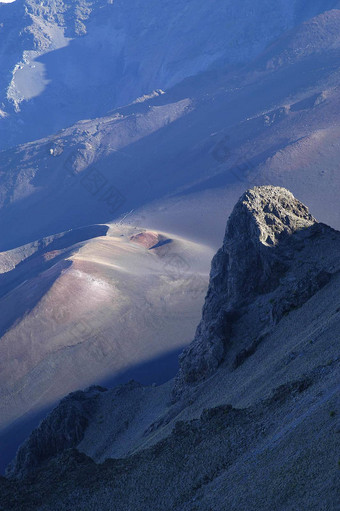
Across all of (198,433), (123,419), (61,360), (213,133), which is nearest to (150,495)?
(198,433)

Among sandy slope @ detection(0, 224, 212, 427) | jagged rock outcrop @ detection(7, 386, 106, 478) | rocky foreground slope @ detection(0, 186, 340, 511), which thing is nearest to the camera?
rocky foreground slope @ detection(0, 186, 340, 511)

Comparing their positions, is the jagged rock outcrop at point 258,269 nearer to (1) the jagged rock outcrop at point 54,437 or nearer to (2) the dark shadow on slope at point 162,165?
(1) the jagged rock outcrop at point 54,437

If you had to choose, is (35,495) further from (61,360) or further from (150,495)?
(61,360)

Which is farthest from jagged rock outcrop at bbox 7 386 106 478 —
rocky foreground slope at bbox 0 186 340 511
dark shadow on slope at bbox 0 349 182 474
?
dark shadow on slope at bbox 0 349 182 474

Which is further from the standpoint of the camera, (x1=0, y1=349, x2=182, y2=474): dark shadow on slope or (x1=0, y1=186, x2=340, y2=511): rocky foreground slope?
(x1=0, y1=349, x2=182, y2=474): dark shadow on slope

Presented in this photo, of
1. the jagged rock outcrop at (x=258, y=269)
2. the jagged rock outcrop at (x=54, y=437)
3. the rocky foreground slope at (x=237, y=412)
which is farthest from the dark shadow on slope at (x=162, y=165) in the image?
the jagged rock outcrop at (x=54, y=437)

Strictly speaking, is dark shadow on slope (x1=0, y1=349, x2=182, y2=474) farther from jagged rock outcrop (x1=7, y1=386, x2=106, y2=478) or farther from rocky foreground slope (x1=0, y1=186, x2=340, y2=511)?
rocky foreground slope (x1=0, y1=186, x2=340, y2=511)
